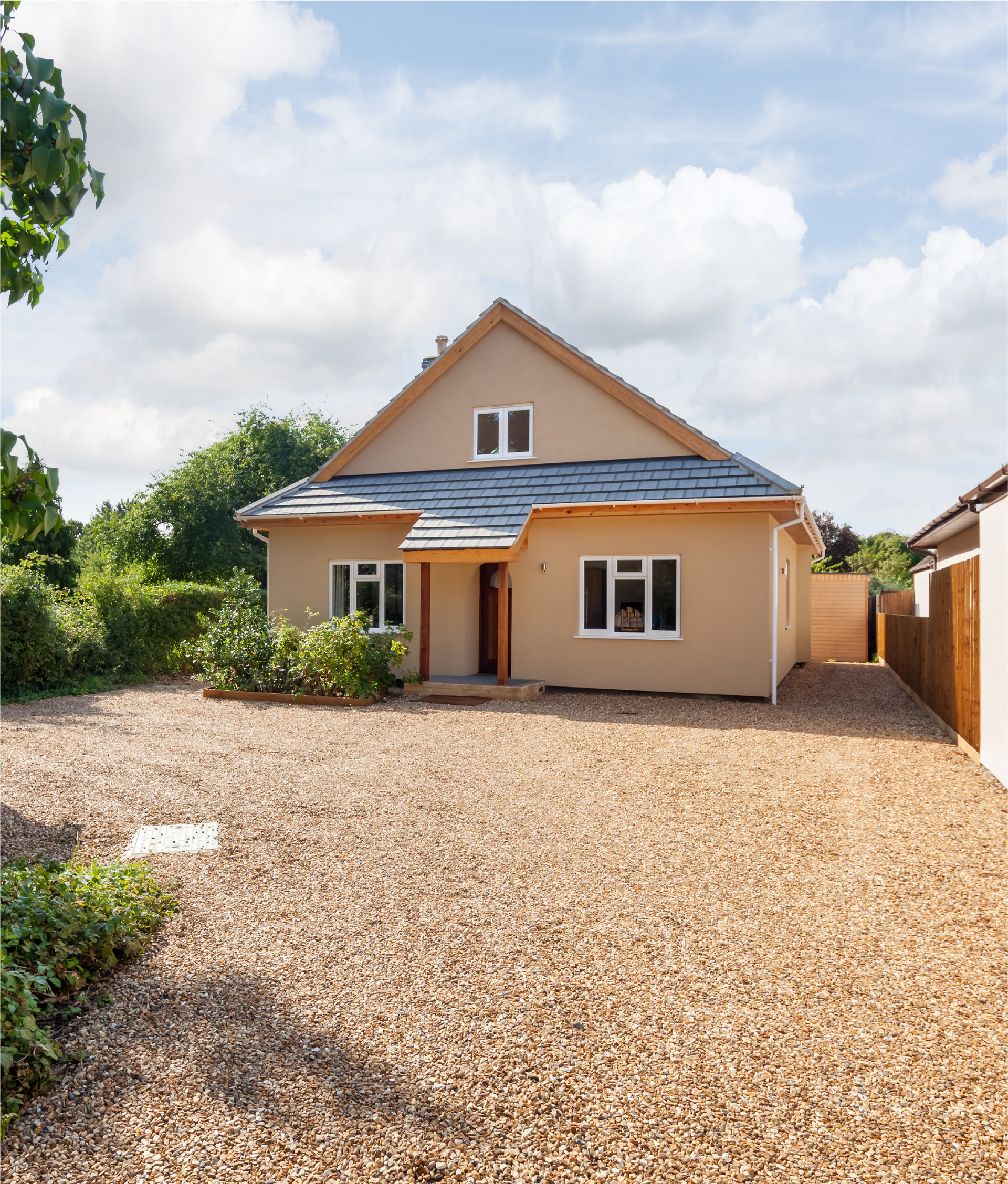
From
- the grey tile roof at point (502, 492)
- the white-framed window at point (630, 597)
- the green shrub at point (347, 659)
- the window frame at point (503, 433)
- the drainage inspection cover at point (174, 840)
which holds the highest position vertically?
the window frame at point (503, 433)

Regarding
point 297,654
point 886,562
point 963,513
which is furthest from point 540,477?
point 886,562

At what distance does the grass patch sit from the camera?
115 inches

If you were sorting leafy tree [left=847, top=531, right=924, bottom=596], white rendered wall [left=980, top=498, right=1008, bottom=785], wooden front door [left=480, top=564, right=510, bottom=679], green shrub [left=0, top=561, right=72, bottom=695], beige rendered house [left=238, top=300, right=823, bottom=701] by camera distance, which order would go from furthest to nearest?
1. leafy tree [left=847, top=531, right=924, bottom=596]
2. wooden front door [left=480, top=564, right=510, bottom=679]
3. green shrub [left=0, top=561, right=72, bottom=695]
4. beige rendered house [left=238, top=300, right=823, bottom=701]
5. white rendered wall [left=980, top=498, right=1008, bottom=785]

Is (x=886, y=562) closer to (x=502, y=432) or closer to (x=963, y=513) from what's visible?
(x=963, y=513)

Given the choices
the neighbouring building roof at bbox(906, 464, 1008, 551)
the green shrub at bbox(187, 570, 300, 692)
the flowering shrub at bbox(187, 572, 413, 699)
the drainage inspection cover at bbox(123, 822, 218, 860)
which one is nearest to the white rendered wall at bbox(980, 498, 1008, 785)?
the neighbouring building roof at bbox(906, 464, 1008, 551)

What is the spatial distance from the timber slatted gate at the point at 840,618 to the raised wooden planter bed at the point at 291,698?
17534 millimetres

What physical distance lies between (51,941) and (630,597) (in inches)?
456

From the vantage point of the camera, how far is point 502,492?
49.3 ft

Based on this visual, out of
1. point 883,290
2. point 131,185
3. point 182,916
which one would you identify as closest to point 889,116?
point 883,290

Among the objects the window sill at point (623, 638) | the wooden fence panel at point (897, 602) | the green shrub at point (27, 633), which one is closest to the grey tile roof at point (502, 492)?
the window sill at point (623, 638)

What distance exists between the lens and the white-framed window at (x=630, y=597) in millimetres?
13938

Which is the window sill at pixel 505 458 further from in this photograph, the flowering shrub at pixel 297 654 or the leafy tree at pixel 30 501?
the leafy tree at pixel 30 501

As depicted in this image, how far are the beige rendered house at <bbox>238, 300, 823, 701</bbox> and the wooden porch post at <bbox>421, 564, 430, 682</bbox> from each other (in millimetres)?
45

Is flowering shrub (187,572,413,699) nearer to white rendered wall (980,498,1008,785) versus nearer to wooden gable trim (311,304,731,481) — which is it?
wooden gable trim (311,304,731,481)
